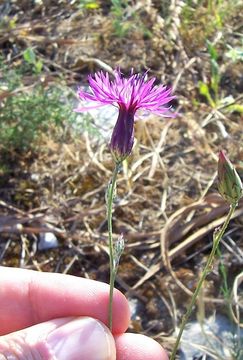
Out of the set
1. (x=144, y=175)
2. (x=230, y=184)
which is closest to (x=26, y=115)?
(x=144, y=175)

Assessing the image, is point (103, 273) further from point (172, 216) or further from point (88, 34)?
Result: point (88, 34)

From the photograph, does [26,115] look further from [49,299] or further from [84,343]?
[84,343]

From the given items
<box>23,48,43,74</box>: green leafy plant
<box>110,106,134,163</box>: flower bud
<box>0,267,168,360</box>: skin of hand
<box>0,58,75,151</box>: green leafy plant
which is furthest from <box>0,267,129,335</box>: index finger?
<box>23,48,43,74</box>: green leafy plant

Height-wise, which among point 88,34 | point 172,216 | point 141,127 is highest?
point 88,34

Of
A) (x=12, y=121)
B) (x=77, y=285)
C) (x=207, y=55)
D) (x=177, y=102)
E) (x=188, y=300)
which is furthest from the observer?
(x=207, y=55)

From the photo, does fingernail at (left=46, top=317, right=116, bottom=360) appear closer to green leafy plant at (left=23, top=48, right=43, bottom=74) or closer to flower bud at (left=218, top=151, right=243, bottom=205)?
flower bud at (left=218, top=151, right=243, bottom=205)

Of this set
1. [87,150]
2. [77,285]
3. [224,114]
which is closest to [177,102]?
[224,114]
